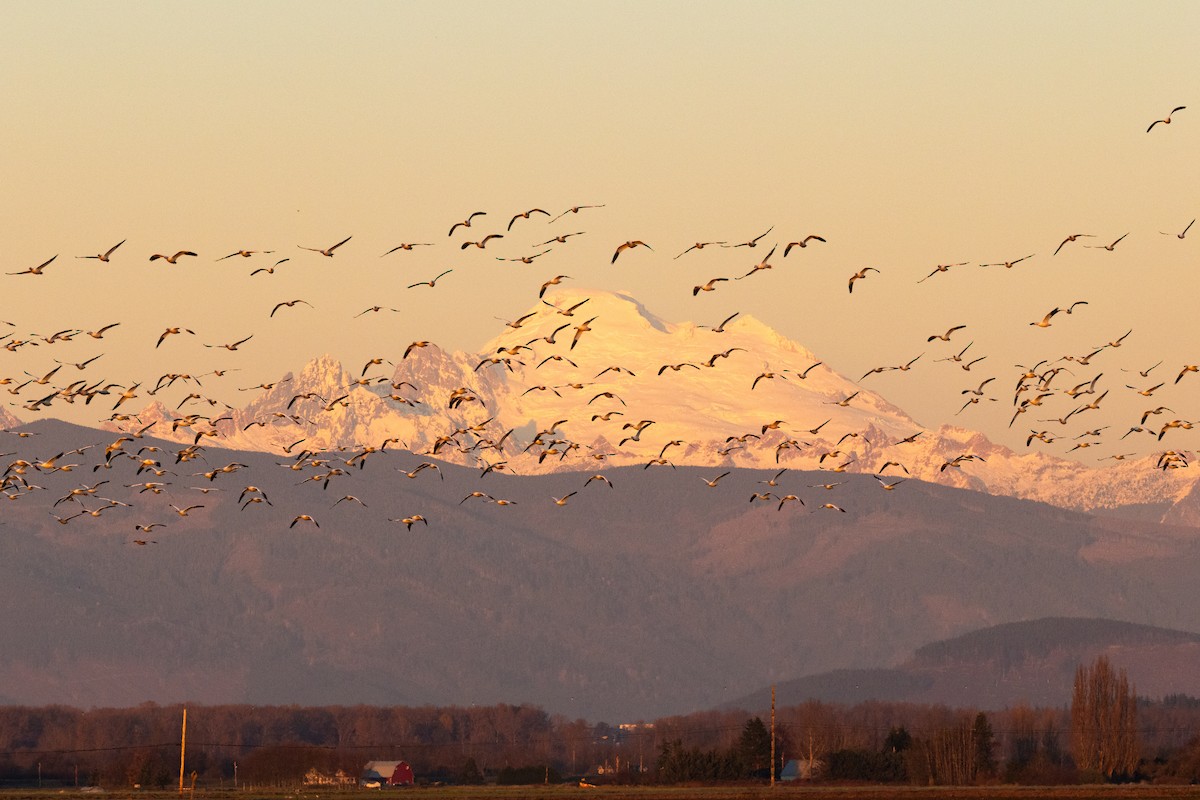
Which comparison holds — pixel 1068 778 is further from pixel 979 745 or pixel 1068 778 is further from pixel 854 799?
pixel 854 799

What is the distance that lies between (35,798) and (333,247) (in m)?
71.9


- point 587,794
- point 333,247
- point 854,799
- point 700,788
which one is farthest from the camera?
point 700,788

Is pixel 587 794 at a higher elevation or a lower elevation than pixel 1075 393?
lower

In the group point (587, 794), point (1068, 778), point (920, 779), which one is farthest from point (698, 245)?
point (1068, 778)

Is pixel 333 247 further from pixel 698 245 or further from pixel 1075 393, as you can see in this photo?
pixel 1075 393

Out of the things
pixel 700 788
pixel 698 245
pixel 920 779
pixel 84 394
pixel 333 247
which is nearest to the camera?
pixel 698 245

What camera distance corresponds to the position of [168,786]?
7844 inches

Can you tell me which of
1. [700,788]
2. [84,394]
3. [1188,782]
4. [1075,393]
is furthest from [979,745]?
[84,394]

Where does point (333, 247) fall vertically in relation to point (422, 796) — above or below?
above

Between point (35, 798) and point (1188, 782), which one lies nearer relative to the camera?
point (35, 798)

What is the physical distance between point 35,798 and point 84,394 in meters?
57.9

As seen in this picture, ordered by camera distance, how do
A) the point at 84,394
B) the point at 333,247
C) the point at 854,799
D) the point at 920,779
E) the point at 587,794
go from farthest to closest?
1. the point at 920,779
2. the point at 587,794
3. the point at 854,799
4. the point at 84,394
5. the point at 333,247

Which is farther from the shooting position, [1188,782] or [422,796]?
Result: [1188,782]

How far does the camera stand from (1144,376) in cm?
10538
